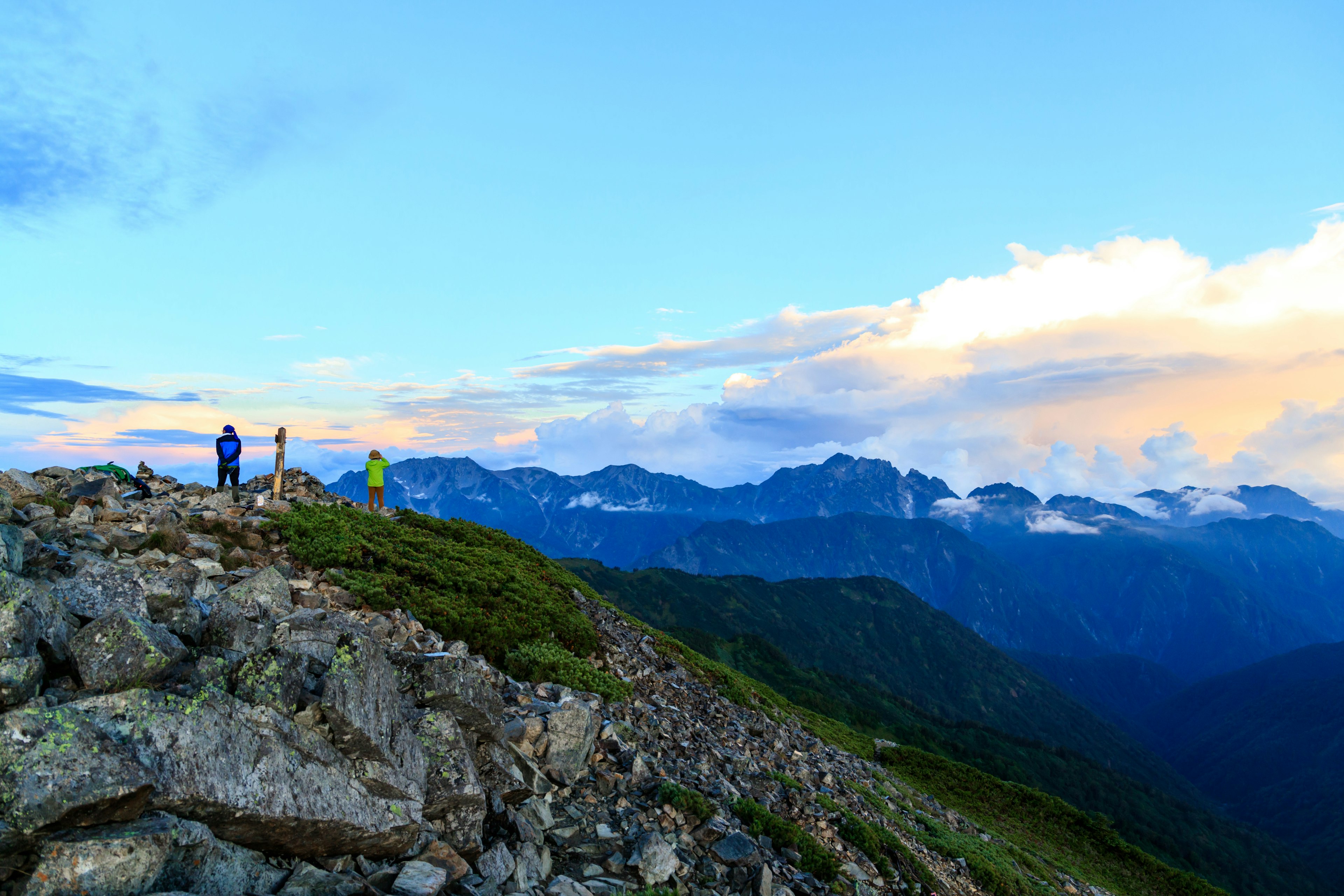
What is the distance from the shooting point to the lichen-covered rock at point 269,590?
12867mm

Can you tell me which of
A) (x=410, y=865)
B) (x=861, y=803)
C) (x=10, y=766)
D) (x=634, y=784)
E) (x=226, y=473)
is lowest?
(x=861, y=803)

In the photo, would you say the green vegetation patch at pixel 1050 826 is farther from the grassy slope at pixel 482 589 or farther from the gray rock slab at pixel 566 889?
the gray rock slab at pixel 566 889

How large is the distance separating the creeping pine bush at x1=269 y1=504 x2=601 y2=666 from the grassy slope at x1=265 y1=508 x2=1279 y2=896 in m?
0.04

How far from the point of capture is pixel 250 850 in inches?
333

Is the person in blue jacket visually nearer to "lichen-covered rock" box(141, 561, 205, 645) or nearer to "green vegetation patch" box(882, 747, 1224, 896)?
"lichen-covered rock" box(141, 561, 205, 645)

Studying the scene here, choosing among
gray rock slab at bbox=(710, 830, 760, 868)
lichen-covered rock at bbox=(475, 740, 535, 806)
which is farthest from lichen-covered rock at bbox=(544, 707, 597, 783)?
gray rock slab at bbox=(710, 830, 760, 868)

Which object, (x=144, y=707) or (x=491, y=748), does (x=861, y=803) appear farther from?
(x=144, y=707)

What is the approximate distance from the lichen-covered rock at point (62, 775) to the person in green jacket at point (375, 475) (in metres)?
25.1

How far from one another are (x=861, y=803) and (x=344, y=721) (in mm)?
20693

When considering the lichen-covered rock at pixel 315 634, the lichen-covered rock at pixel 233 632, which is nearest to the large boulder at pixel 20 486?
the lichen-covered rock at pixel 315 634

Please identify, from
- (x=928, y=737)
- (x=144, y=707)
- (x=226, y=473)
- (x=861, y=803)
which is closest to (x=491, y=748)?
(x=144, y=707)

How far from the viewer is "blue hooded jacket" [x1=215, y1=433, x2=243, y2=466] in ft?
94.4

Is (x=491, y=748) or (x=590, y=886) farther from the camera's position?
(x=491, y=748)

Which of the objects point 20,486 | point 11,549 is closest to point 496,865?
point 11,549
